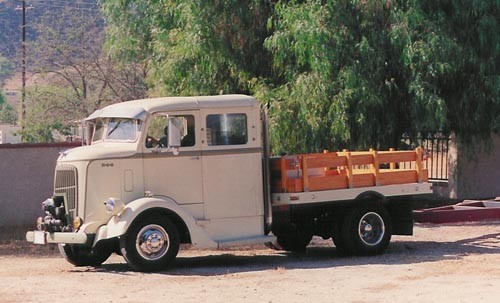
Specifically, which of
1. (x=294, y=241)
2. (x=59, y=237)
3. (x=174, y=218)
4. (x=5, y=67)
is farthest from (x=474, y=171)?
(x=5, y=67)

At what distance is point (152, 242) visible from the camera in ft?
43.7

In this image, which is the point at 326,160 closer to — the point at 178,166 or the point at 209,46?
the point at 178,166

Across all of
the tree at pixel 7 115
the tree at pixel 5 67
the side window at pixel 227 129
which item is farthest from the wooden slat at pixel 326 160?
the tree at pixel 5 67

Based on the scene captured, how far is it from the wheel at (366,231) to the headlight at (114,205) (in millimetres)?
3537

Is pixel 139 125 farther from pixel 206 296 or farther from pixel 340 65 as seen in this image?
pixel 340 65

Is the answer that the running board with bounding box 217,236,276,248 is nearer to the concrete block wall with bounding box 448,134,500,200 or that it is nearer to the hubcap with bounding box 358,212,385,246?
the hubcap with bounding box 358,212,385,246

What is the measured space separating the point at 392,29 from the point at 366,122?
76.0 inches

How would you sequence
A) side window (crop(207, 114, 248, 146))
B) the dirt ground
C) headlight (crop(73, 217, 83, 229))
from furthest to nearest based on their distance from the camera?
1. side window (crop(207, 114, 248, 146))
2. headlight (crop(73, 217, 83, 229))
3. the dirt ground

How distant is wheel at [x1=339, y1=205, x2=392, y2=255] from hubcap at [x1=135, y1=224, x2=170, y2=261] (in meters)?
2.91

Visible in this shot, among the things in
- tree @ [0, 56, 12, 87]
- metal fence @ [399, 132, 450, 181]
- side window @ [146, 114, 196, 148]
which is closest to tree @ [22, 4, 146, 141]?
metal fence @ [399, 132, 450, 181]

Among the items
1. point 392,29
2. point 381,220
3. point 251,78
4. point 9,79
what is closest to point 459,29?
point 392,29

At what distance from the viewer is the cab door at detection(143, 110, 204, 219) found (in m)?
13.7

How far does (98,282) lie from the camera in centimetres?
1263

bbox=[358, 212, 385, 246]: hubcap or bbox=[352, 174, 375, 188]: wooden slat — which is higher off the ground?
bbox=[352, 174, 375, 188]: wooden slat
